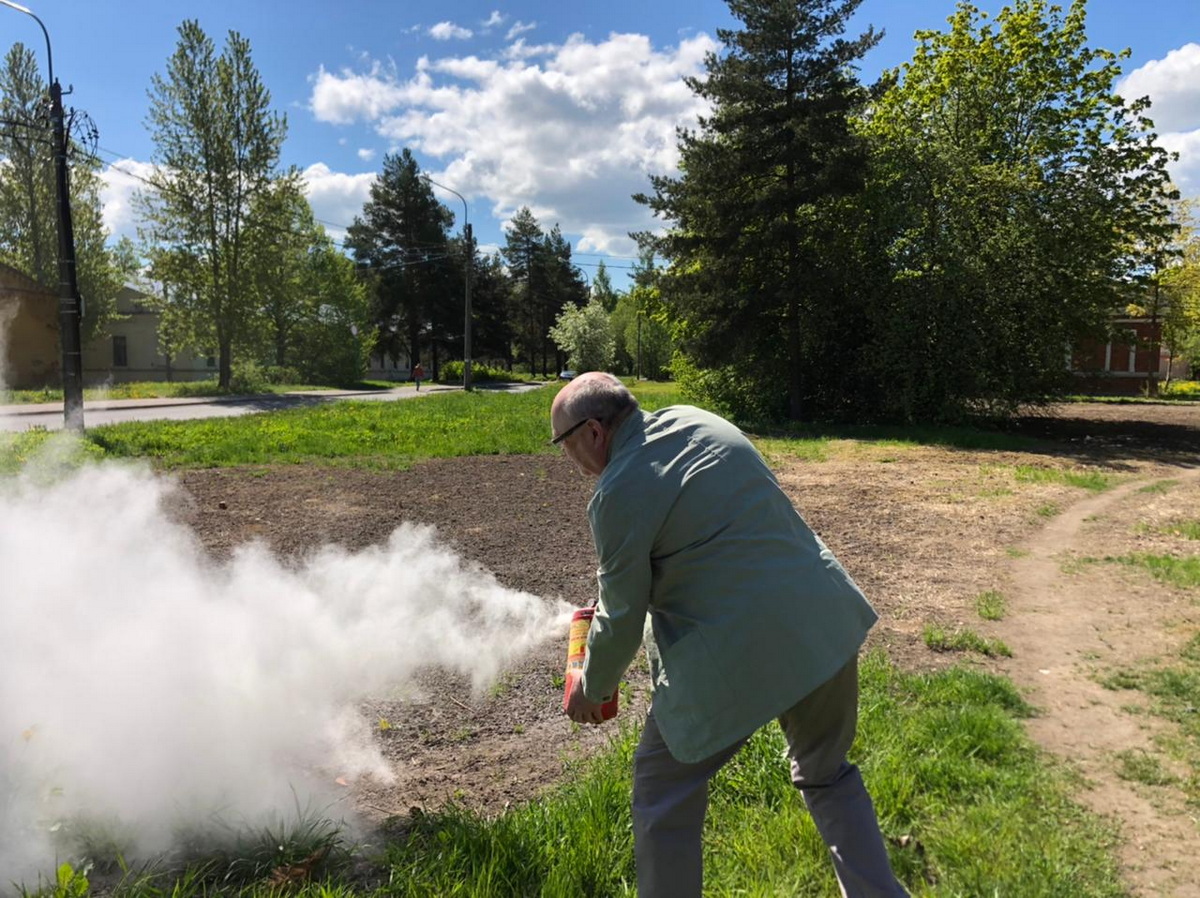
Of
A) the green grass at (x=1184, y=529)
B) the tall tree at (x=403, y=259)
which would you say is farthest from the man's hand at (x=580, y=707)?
the tall tree at (x=403, y=259)

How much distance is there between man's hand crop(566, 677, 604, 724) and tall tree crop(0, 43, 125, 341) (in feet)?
126

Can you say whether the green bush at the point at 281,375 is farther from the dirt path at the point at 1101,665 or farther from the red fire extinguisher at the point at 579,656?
the red fire extinguisher at the point at 579,656

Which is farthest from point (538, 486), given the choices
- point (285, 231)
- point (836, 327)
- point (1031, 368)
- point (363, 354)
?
point (363, 354)

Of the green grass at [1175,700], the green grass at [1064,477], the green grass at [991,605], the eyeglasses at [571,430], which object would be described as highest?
the eyeglasses at [571,430]

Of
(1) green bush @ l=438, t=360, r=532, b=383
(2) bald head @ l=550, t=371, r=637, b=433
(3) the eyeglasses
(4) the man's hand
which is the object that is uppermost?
(2) bald head @ l=550, t=371, r=637, b=433

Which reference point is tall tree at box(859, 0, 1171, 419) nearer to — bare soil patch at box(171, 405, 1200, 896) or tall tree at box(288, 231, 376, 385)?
bare soil patch at box(171, 405, 1200, 896)

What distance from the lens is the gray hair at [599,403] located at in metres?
2.32

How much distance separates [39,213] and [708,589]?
44018mm

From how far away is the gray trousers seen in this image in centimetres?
227

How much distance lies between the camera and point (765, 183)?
19.2 metres

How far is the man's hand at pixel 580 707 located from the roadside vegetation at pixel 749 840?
2.21 feet

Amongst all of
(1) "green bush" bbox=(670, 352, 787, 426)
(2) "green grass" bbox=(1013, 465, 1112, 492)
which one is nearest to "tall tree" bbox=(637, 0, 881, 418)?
(1) "green bush" bbox=(670, 352, 787, 426)

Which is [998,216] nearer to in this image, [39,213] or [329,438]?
[329,438]

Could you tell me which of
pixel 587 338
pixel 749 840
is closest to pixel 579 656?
pixel 749 840
